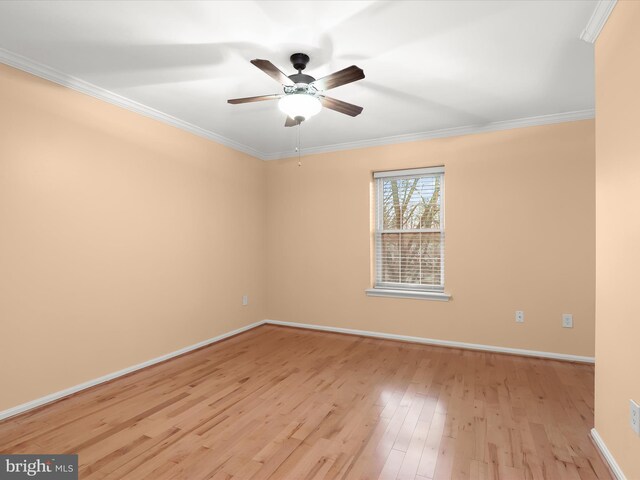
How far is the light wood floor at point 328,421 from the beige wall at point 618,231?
1.10 ft

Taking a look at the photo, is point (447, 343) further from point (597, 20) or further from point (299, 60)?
point (299, 60)

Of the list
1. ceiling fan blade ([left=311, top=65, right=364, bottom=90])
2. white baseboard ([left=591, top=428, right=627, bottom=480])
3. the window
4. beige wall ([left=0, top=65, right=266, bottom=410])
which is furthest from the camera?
the window

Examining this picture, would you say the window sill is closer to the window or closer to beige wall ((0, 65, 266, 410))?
the window

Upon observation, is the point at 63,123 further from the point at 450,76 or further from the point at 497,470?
the point at 497,470

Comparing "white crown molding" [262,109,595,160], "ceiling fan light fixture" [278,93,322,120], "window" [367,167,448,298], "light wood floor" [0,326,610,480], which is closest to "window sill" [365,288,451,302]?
"window" [367,167,448,298]

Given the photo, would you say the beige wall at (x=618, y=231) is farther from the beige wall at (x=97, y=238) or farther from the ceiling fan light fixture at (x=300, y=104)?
the beige wall at (x=97, y=238)

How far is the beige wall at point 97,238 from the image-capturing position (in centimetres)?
246

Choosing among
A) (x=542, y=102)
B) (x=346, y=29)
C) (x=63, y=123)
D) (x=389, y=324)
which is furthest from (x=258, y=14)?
(x=389, y=324)

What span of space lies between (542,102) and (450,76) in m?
1.15

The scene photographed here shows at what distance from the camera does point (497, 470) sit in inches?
73.2

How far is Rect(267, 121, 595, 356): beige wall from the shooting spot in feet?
11.5

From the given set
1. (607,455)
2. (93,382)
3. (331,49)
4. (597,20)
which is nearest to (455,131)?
(597,20)

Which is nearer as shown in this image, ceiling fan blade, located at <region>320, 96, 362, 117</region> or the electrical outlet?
the electrical outlet

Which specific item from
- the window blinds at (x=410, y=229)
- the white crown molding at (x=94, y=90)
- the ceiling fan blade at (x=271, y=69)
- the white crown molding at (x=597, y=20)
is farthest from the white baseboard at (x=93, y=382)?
the white crown molding at (x=597, y=20)
